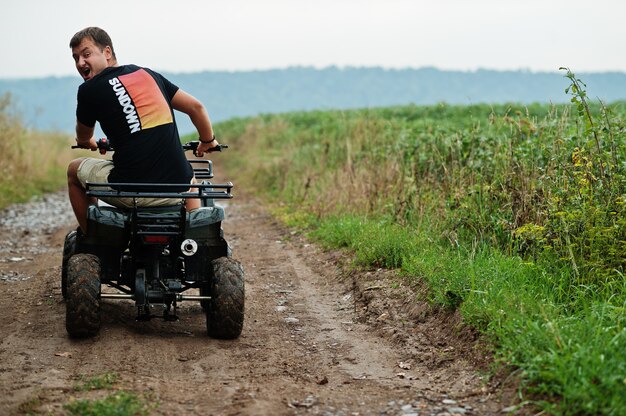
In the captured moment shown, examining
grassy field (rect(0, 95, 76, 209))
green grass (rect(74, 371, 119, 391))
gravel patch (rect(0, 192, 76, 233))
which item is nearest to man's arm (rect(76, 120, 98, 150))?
green grass (rect(74, 371, 119, 391))

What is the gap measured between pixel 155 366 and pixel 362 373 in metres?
1.37

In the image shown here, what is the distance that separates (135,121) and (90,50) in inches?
25.7

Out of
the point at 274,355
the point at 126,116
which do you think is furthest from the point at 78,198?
the point at 274,355

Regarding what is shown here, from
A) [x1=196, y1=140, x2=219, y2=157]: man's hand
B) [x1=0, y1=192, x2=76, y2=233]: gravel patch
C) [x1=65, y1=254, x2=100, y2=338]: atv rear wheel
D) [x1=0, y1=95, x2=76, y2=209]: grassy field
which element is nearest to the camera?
[x1=65, y1=254, x2=100, y2=338]: atv rear wheel

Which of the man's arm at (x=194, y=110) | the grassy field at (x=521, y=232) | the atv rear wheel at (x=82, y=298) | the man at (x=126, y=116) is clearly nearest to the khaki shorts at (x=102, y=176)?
the man at (x=126, y=116)

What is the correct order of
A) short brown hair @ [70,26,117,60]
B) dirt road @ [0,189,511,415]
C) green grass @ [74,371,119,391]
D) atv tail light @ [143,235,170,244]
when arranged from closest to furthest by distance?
dirt road @ [0,189,511,415] < green grass @ [74,371,119,391] < atv tail light @ [143,235,170,244] < short brown hair @ [70,26,117,60]

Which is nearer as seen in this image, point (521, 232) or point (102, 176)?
point (102, 176)

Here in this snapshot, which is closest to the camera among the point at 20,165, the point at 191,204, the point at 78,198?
the point at 191,204

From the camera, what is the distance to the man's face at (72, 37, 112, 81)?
248 inches

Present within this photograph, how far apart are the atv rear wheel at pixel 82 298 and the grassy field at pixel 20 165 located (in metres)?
10.3

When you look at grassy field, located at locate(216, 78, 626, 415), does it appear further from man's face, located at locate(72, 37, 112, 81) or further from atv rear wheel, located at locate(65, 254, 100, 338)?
man's face, located at locate(72, 37, 112, 81)

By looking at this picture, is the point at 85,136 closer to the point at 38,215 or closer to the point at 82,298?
the point at 82,298

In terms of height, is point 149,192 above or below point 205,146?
below

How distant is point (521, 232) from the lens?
6887 mm
